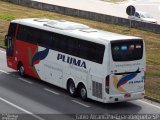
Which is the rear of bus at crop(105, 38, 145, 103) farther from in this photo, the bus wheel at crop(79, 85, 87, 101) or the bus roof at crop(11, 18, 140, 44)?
the bus wheel at crop(79, 85, 87, 101)

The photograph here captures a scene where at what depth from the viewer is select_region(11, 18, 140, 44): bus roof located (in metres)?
26.3

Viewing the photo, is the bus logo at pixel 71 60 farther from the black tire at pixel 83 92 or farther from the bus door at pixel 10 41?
the bus door at pixel 10 41

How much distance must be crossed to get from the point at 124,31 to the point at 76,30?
17.8 meters

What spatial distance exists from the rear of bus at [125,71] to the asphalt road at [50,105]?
663mm

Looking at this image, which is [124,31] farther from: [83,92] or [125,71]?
[125,71]

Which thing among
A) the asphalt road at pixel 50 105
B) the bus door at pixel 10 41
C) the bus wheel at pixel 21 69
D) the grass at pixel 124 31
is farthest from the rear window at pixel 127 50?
the bus door at pixel 10 41

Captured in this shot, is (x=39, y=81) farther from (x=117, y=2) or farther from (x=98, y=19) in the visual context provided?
(x=117, y=2)

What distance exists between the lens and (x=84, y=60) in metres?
27.0

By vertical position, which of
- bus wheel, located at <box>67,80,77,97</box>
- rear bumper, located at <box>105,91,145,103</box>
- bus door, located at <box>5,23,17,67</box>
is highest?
bus door, located at <box>5,23,17,67</box>

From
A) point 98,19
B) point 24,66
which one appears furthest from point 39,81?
point 98,19

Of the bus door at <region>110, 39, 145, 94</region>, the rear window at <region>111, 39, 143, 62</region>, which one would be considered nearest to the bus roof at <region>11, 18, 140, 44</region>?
the rear window at <region>111, 39, 143, 62</region>

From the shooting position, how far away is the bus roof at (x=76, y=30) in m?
26.3

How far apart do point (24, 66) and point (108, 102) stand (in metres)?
8.00

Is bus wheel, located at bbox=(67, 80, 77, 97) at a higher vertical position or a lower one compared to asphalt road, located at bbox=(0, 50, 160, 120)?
higher
